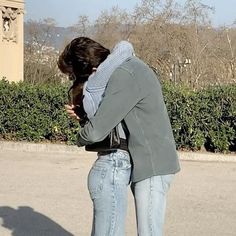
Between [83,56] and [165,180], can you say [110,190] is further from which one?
[83,56]

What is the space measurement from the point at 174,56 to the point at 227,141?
11.0 metres

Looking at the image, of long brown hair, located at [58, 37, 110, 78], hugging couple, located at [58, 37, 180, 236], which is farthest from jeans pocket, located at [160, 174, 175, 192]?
long brown hair, located at [58, 37, 110, 78]

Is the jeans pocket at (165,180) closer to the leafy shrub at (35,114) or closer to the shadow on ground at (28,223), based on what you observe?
the shadow on ground at (28,223)

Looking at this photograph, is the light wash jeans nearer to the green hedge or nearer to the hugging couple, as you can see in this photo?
the hugging couple

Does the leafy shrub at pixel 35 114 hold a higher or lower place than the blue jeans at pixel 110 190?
lower

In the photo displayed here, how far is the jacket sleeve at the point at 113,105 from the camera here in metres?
3.05

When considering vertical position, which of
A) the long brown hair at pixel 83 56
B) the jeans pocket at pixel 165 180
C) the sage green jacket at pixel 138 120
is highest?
the long brown hair at pixel 83 56

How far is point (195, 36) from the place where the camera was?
21.0 metres

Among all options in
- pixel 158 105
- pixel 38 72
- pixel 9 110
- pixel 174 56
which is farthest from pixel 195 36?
pixel 158 105

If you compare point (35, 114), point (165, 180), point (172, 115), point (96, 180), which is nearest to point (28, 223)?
point (96, 180)

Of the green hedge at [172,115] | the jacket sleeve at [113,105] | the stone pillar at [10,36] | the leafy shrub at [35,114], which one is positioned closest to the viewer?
the jacket sleeve at [113,105]

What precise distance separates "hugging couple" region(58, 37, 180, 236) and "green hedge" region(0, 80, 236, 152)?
23.1 ft

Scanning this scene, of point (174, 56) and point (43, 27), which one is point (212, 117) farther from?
point (43, 27)

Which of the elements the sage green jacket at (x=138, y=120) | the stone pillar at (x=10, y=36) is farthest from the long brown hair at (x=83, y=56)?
the stone pillar at (x=10, y=36)
